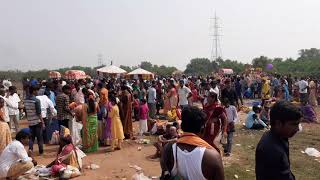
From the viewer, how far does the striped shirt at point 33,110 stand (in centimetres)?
1057

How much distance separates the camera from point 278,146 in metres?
3.30

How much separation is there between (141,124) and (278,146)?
35.1ft

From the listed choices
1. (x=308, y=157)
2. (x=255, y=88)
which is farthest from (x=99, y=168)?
(x=255, y=88)

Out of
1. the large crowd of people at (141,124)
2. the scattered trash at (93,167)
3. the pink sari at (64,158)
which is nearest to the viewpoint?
the large crowd of people at (141,124)

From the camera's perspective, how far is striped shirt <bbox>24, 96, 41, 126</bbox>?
34.7 ft

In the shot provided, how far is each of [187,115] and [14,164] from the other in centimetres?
603

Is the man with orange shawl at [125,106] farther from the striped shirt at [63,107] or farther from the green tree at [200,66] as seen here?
the green tree at [200,66]

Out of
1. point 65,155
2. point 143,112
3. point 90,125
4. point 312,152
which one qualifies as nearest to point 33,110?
point 90,125

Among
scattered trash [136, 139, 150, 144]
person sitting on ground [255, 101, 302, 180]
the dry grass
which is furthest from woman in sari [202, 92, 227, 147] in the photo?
scattered trash [136, 139, 150, 144]

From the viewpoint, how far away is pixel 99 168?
32.9 feet

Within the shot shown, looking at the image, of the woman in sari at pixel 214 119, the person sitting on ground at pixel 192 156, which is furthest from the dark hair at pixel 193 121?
the woman in sari at pixel 214 119

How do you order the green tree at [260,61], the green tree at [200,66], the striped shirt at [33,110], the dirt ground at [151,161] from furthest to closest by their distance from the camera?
the green tree at [200,66] → the green tree at [260,61] → the striped shirt at [33,110] → the dirt ground at [151,161]

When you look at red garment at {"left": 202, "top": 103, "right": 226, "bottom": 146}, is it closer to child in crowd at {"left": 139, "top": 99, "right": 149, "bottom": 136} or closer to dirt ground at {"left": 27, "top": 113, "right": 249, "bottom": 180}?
dirt ground at {"left": 27, "top": 113, "right": 249, "bottom": 180}

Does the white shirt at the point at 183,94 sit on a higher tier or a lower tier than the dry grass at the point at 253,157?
higher
